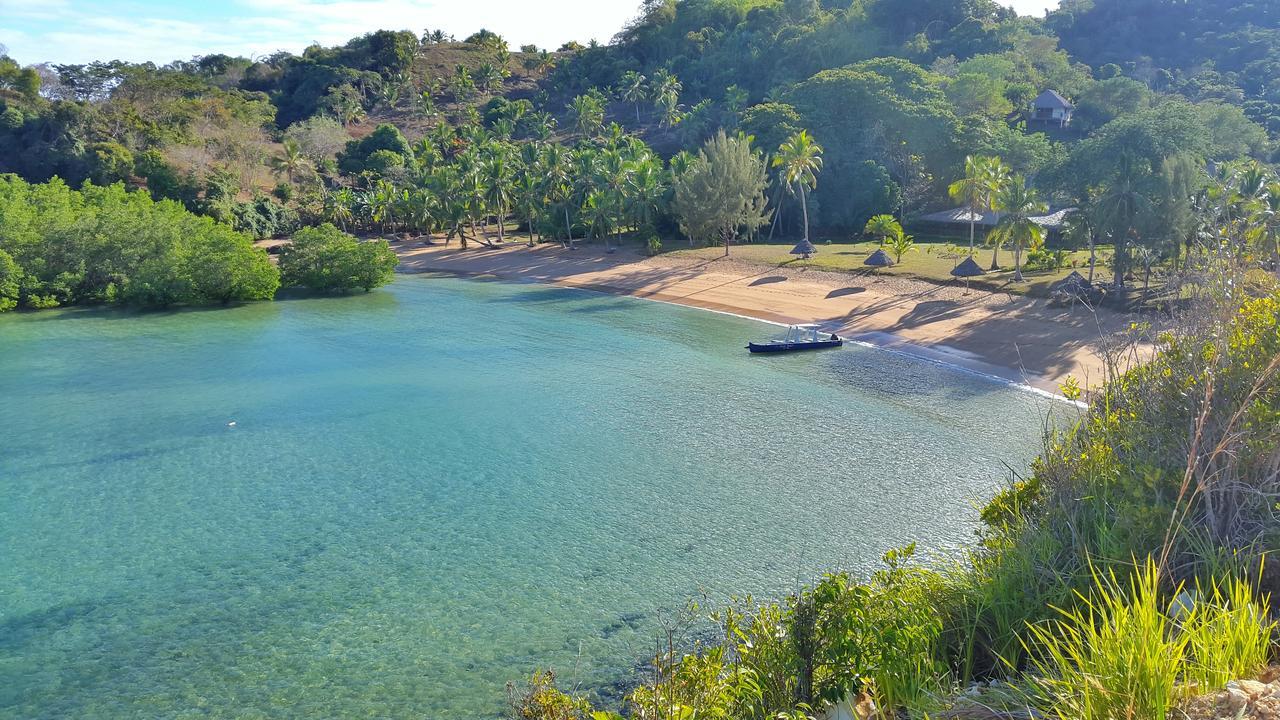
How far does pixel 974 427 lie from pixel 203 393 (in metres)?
30.8

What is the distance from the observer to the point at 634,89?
11675 cm

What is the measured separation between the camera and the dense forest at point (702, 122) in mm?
65312

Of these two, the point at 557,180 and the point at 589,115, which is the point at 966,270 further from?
the point at 589,115

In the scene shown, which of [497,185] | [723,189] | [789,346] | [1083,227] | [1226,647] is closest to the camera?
[1226,647]

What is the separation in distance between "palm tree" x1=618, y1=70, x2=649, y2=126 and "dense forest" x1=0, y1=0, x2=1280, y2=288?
0.64 metres

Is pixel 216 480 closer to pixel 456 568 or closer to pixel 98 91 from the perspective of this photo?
pixel 456 568

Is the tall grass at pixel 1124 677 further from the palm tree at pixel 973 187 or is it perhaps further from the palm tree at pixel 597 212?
the palm tree at pixel 597 212

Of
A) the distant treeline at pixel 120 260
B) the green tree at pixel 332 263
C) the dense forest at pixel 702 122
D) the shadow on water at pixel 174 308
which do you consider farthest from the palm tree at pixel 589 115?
the distant treeline at pixel 120 260

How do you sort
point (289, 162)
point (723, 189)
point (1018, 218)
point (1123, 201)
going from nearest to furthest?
point (1123, 201), point (1018, 218), point (723, 189), point (289, 162)

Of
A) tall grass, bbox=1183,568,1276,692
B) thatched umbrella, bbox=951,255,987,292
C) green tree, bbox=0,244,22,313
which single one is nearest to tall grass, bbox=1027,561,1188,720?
tall grass, bbox=1183,568,1276,692

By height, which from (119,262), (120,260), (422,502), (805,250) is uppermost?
(120,260)

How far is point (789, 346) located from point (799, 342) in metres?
0.57

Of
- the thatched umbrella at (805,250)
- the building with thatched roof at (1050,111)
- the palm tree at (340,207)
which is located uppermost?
the building with thatched roof at (1050,111)

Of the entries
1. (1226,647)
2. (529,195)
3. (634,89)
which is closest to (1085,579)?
(1226,647)
